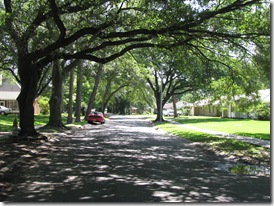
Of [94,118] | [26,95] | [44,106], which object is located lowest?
[94,118]

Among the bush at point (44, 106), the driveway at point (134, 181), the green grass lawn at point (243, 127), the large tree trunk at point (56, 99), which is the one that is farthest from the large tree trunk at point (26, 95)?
the bush at point (44, 106)

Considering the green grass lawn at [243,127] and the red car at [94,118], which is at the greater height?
the red car at [94,118]

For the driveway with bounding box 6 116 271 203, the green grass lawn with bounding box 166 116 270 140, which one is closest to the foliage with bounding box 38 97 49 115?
the green grass lawn with bounding box 166 116 270 140

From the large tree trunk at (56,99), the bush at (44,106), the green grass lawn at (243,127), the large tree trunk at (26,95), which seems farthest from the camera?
the bush at (44,106)

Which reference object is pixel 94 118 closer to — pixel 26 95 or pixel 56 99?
pixel 56 99

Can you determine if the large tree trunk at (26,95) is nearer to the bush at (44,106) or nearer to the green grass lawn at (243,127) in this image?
the green grass lawn at (243,127)

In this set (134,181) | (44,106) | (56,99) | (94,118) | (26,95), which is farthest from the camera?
(44,106)

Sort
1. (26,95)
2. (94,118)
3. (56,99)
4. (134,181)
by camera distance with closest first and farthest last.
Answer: (134,181), (26,95), (56,99), (94,118)

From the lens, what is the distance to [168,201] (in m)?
6.57

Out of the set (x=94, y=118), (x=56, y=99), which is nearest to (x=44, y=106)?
(x=94, y=118)

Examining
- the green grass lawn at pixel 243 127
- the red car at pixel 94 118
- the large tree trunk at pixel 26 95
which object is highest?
the large tree trunk at pixel 26 95

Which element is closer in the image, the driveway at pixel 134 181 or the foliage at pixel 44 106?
the driveway at pixel 134 181

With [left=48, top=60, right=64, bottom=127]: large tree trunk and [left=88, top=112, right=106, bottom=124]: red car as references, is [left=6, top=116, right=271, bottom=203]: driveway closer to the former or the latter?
[left=48, top=60, right=64, bottom=127]: large tree trunk

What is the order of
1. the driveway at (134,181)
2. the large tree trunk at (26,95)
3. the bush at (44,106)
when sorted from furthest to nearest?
the bush at (44,106)
the large tree trunk at (26,95)
the driveway at (134,181)
